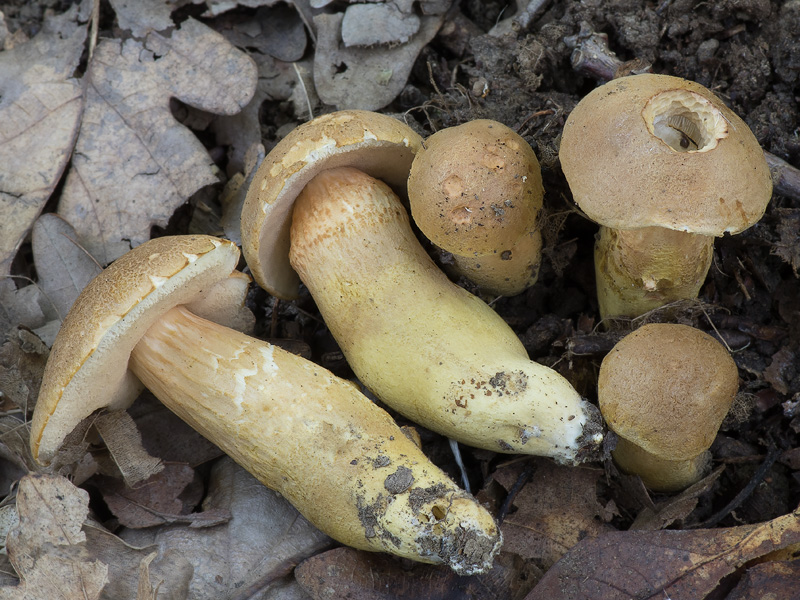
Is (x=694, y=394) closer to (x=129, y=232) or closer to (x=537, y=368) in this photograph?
(x=537, y=368)

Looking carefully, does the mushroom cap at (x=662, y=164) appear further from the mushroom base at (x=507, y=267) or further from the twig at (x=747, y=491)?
the twig at (x=747, y=491)

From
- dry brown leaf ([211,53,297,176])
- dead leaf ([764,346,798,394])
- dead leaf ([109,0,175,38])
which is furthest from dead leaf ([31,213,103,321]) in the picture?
dead leaf ([764,346,798,394])

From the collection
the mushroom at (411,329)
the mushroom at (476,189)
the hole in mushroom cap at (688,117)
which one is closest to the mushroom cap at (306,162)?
the mushroom at (411,329)

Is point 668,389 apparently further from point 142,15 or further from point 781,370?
point 142,15

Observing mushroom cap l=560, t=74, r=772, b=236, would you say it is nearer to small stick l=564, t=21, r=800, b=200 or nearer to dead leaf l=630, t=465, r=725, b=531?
small stick l=564, t=21, r=800, b=200

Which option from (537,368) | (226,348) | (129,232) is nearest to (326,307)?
(226,348)

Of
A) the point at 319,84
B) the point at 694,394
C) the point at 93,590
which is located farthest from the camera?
the point at 319,84
